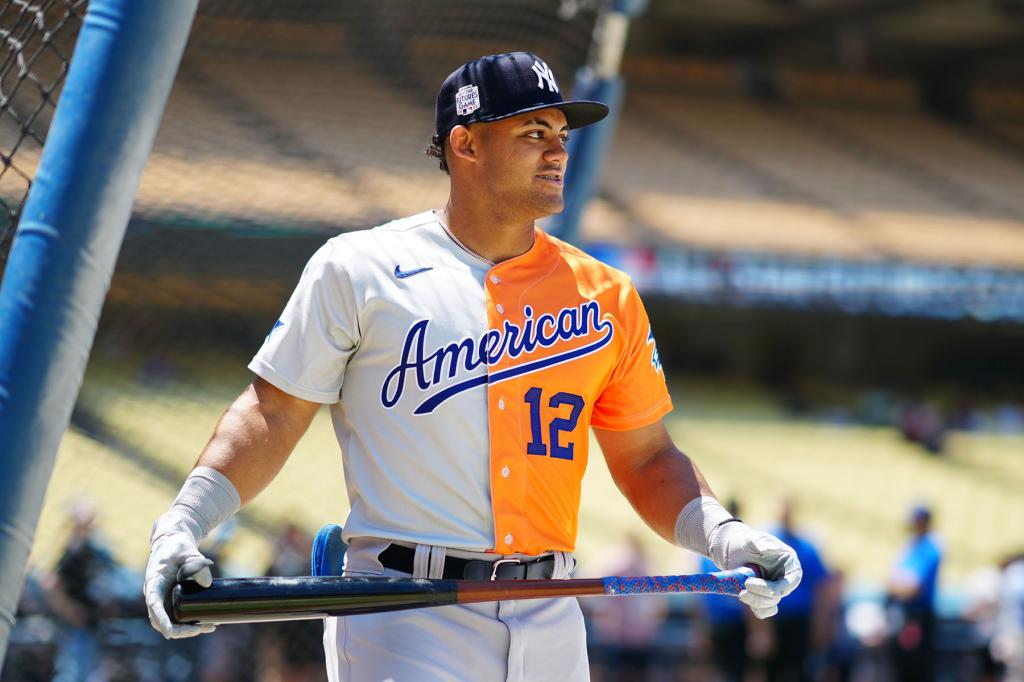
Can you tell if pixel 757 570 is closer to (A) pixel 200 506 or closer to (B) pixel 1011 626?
(A) pixel 200 506

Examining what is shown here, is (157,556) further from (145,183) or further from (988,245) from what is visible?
(988,245)

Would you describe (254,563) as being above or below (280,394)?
below

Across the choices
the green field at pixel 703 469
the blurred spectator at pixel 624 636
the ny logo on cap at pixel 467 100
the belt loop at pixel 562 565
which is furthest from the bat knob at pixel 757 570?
the blurred spectator at pixel 624 636

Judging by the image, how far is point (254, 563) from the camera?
7086 millimetres

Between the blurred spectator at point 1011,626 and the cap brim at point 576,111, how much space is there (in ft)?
22.9

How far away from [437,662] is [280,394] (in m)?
0.56

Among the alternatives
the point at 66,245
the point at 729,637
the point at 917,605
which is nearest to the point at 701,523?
the point at 66,245

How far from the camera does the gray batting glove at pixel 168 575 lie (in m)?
2.13

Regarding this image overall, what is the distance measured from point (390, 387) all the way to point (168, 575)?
54 centimetres

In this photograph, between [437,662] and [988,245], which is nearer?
[437,662]

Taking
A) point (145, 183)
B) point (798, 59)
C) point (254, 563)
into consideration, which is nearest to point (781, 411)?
point (798, 59)

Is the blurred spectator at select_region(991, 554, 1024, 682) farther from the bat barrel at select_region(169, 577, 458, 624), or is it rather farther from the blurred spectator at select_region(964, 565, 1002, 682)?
the bat barrel at select_region(169, 577, 458, 624)

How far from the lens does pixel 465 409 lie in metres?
2.49

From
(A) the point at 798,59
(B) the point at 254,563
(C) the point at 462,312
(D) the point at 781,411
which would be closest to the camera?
(C) the point at 462,312
